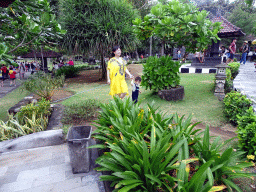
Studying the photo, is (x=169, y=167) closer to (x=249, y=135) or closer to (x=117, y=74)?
(x=249, y=135)

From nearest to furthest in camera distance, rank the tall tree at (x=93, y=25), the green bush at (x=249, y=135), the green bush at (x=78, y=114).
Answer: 1. the green bush at (x=249, y=135)
2. the green bush at (x=78, y=114)
3. the tall tree at (x=93, y=25)

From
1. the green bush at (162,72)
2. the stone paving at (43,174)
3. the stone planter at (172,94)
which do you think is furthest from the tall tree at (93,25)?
the stone paving at (43,174)

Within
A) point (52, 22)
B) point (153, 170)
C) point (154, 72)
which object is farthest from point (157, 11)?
point (153, 170)

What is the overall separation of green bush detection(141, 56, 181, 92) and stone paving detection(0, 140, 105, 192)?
12.6 feet

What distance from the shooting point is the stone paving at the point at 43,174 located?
2504mm

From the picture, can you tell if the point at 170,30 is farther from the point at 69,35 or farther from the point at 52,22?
the point at 69,35

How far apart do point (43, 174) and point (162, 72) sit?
483 centimetres

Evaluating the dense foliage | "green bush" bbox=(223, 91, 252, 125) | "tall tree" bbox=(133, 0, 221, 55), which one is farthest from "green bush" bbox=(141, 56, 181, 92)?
the dense foliage

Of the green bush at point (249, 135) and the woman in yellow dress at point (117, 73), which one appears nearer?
the green bush at point (249, 135)

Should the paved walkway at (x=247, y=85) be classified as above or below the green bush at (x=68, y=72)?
below

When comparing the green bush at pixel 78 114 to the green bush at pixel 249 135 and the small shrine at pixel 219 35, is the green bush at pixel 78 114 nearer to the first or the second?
the green bush at pixel 249 135

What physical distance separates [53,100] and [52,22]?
461 cm

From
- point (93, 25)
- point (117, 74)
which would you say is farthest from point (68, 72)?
point (117, 74)

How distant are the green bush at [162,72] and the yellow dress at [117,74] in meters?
1.84
